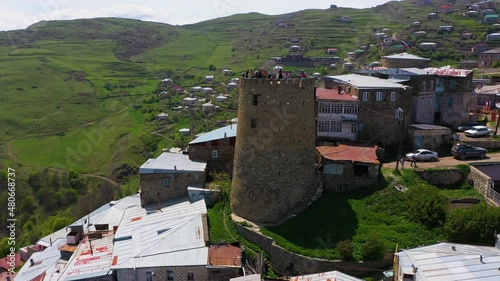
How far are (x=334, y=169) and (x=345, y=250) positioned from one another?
7909 mm

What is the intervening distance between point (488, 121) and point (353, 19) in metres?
141

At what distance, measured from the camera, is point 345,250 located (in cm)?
2412

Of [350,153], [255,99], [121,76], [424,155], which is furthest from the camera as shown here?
[121,76]

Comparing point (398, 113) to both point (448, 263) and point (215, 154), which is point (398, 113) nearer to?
point (215, 154)

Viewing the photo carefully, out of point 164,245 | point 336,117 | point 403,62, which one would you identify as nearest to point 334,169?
point 336,117

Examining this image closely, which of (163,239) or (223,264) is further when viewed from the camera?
(163,239)

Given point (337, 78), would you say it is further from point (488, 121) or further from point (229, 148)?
point (488, 121)

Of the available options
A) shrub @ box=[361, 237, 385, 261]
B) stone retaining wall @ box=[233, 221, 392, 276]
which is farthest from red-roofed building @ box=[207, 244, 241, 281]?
shrub @ box=[361, 237, 385, 261]

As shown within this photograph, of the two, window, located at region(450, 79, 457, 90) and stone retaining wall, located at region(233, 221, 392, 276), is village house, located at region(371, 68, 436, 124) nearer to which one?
window, located at region(450, 79, 457, 90)

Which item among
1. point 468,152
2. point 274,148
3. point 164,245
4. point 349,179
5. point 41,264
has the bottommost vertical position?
point 41,264

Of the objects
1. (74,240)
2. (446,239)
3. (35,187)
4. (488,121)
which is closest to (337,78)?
(488,121)

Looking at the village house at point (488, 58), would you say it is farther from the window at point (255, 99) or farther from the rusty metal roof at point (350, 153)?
the window at point (255, 99)

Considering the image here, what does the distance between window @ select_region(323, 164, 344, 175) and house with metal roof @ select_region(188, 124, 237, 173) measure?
8.32 metres

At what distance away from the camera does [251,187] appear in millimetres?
28922
